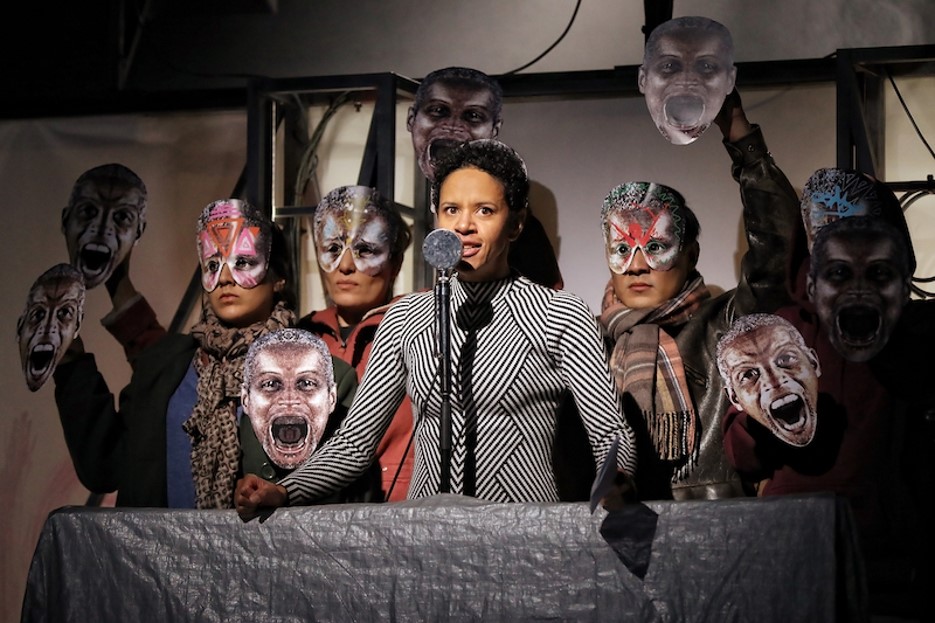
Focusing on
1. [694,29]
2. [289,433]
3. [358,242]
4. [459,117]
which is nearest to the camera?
[289,433]

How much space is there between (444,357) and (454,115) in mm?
1798

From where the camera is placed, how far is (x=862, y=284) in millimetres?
3553

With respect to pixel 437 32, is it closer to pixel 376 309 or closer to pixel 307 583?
pixel 376 309

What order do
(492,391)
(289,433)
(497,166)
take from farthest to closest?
(289,433) < (497,166) < (492,391)

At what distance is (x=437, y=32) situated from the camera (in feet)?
17.2

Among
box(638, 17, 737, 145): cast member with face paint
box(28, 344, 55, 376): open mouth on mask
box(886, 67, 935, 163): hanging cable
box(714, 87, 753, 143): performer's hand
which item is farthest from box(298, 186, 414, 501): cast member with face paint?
box(886, 67, 935, 163): hanging cable

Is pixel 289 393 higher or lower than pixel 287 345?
lower

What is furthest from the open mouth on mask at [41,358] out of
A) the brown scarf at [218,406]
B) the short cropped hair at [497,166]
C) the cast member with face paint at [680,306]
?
the short cropped hair at [497,166]

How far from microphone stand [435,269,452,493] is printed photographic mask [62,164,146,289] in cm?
223

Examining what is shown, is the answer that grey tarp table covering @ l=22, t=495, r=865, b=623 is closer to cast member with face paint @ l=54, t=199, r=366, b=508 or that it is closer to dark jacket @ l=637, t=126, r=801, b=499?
cast member with face paint @ l=54, t=199, r=366, b=508

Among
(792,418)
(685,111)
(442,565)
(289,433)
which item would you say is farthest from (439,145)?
(442,565)

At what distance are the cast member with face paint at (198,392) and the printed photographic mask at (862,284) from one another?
4.21 ft

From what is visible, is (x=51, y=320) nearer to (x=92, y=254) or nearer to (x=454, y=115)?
(x=92, y=254)

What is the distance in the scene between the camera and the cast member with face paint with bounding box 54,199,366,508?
150 inches
